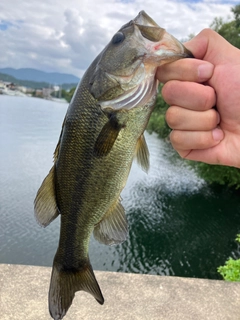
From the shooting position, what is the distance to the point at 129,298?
10.9 feet

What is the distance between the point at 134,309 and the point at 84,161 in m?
2.15

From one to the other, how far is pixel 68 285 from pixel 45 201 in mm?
492

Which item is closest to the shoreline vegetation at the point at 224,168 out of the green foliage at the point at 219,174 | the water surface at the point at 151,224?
the green foliage at the point at 219,174

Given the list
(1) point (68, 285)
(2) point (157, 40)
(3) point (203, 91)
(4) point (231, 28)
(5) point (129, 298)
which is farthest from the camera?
(4) point (231, 28)

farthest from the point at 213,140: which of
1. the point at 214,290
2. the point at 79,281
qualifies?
the point at 214,290

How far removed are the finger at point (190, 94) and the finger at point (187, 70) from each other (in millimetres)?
28

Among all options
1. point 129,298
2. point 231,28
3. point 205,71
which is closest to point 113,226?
point 205,71

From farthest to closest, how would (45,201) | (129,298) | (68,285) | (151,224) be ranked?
(151,224) < (129,298) < (68,285) < (45,201)

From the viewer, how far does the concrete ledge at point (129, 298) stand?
10.3 feet

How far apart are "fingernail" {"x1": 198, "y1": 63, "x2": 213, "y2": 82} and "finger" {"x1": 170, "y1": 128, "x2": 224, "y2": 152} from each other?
27 centimetres

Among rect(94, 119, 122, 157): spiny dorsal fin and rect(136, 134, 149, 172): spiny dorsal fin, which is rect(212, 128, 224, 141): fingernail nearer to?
rect(136, 134, 149, 172): spiny dorsal fin

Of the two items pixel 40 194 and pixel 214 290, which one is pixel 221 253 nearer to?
pixel 214 290

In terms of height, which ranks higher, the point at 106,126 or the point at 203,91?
Answer: the point at 203,91

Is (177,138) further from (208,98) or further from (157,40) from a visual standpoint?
(157,40)
